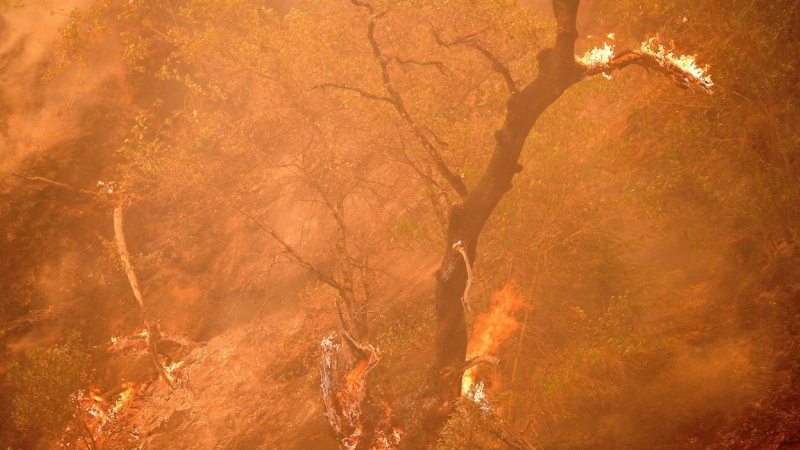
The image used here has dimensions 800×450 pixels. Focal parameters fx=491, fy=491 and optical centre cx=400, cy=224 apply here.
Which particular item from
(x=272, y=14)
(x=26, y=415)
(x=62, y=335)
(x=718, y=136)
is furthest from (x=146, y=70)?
(x=718, y=136)

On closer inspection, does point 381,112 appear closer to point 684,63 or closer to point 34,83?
point 684,63

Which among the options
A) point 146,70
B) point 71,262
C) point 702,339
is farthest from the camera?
point 146,70

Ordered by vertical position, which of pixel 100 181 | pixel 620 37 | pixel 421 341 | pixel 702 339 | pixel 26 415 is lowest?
pixel 26 415

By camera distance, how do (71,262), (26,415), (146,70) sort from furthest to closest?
(146,70), (71,262), (26,415)

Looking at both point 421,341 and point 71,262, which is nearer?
point 421,341

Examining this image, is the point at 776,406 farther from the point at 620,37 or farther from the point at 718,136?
the point at 620,37

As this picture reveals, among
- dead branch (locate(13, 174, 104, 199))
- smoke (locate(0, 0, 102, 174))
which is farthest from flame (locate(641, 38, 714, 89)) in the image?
smoke (locate(0, 0, 102, 174))

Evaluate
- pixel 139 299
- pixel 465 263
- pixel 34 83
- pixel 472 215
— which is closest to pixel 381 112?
pixel 472 215
